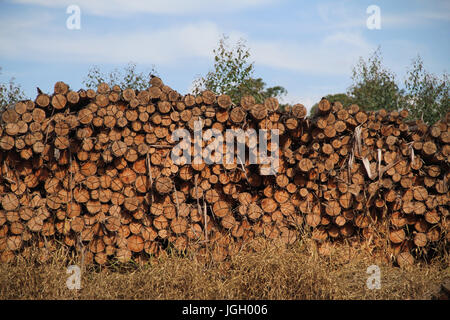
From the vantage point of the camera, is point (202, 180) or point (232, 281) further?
point (202, 180)

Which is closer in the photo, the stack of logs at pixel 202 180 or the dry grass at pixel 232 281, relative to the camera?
the dry grass at pixel 232 281

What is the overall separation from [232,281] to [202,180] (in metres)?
1.35

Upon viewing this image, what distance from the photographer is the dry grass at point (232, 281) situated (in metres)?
3.95

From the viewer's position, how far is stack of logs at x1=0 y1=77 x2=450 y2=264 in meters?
4.75

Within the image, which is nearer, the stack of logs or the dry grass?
the dry grass

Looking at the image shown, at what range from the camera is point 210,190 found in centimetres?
492

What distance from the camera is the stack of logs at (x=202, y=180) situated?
4.75 m

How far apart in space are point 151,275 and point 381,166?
3109 mm

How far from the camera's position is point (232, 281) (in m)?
4.13

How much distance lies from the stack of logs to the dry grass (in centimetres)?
42

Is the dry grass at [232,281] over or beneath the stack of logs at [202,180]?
beneath

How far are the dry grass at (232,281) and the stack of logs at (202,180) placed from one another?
16.5 inches
